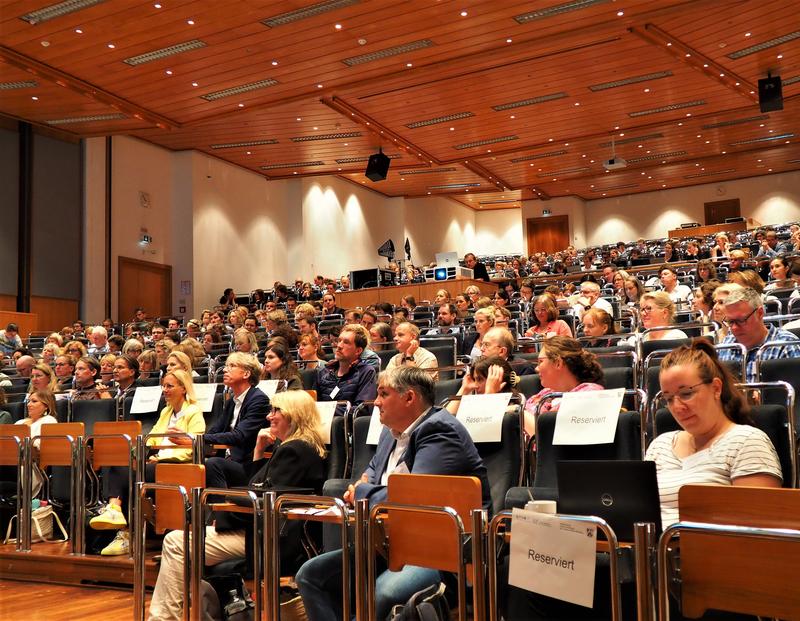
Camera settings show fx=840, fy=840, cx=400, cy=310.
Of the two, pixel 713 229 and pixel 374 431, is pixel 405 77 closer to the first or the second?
pixel 374 431

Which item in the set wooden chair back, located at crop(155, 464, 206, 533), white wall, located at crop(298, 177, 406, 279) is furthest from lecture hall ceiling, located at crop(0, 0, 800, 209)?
wooden chair back, located at crop(155, 464, 206, 533)

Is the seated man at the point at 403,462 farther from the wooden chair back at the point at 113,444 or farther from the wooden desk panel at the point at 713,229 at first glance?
the wooden desk panel at the point at 713,229

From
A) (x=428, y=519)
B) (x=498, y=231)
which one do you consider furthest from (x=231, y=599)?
(x=498, y=231)

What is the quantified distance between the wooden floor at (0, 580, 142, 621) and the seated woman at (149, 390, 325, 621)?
1.88ft

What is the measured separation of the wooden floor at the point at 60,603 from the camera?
13.0 feet

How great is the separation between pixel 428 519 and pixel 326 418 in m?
1.81

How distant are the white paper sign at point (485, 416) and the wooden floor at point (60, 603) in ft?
6.13

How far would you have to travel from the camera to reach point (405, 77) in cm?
1258

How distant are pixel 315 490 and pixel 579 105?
1230cm

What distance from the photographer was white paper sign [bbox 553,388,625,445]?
2.95 meters

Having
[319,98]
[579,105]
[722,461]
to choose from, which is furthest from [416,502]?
[579,105]

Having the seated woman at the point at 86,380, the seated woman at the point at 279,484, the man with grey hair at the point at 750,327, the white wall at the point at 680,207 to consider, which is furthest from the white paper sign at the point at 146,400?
the white wall at the point at 680,207

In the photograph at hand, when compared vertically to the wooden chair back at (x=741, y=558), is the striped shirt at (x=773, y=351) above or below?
above

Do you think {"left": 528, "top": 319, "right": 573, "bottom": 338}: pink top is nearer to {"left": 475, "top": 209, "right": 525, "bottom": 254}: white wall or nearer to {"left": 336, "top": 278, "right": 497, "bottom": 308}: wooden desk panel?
{"left": 336, "top": 278, "right": 497, "bottom": 308}: wooden desk panel
